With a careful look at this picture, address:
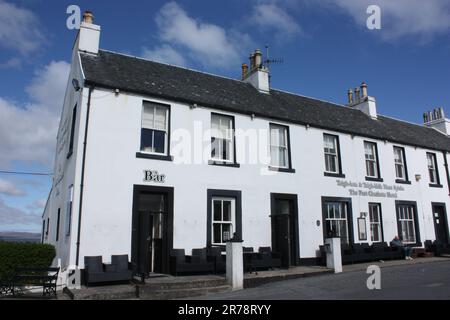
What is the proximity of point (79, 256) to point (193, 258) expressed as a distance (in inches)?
131

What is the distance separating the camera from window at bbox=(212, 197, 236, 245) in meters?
13.6

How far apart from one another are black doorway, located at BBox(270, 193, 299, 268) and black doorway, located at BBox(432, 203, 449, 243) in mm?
Result: 10164

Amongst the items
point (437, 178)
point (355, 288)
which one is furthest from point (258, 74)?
point (437, 178)

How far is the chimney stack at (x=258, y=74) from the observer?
60.1ft

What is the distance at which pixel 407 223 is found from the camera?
64.3ft

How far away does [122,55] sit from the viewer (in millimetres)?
15344

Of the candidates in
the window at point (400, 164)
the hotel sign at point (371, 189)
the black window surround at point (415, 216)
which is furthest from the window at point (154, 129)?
the window at point (400, 164)

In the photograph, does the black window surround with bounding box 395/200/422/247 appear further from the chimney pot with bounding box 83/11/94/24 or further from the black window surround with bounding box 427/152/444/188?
the chimney pot with bounding box 83/11/94/24

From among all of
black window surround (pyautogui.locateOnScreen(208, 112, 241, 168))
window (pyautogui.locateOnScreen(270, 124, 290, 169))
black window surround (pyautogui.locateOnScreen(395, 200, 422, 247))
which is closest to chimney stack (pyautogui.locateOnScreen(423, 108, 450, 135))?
black window surround (pyautogui.locateOnScreen(395, 200, 422, 247))

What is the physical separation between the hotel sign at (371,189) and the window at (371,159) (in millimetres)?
559

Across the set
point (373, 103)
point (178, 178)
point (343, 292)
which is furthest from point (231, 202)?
point (373, 103)

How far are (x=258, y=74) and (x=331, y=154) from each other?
511 centimetres

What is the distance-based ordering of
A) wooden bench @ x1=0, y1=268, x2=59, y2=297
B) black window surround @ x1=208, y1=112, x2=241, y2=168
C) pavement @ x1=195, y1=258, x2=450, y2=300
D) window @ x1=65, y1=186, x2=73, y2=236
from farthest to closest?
black window surround @ x1=208, y1=112, x2=241, y2=168 < window @ x1=65, y1=186, x2=73, y2=236 < wooden bench @ x1=0, y1=268, x2=59, y2=297 < pavement @ x1=195, y1=258, x2=450, y2=300

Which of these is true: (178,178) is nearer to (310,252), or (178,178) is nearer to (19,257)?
(19,257)
